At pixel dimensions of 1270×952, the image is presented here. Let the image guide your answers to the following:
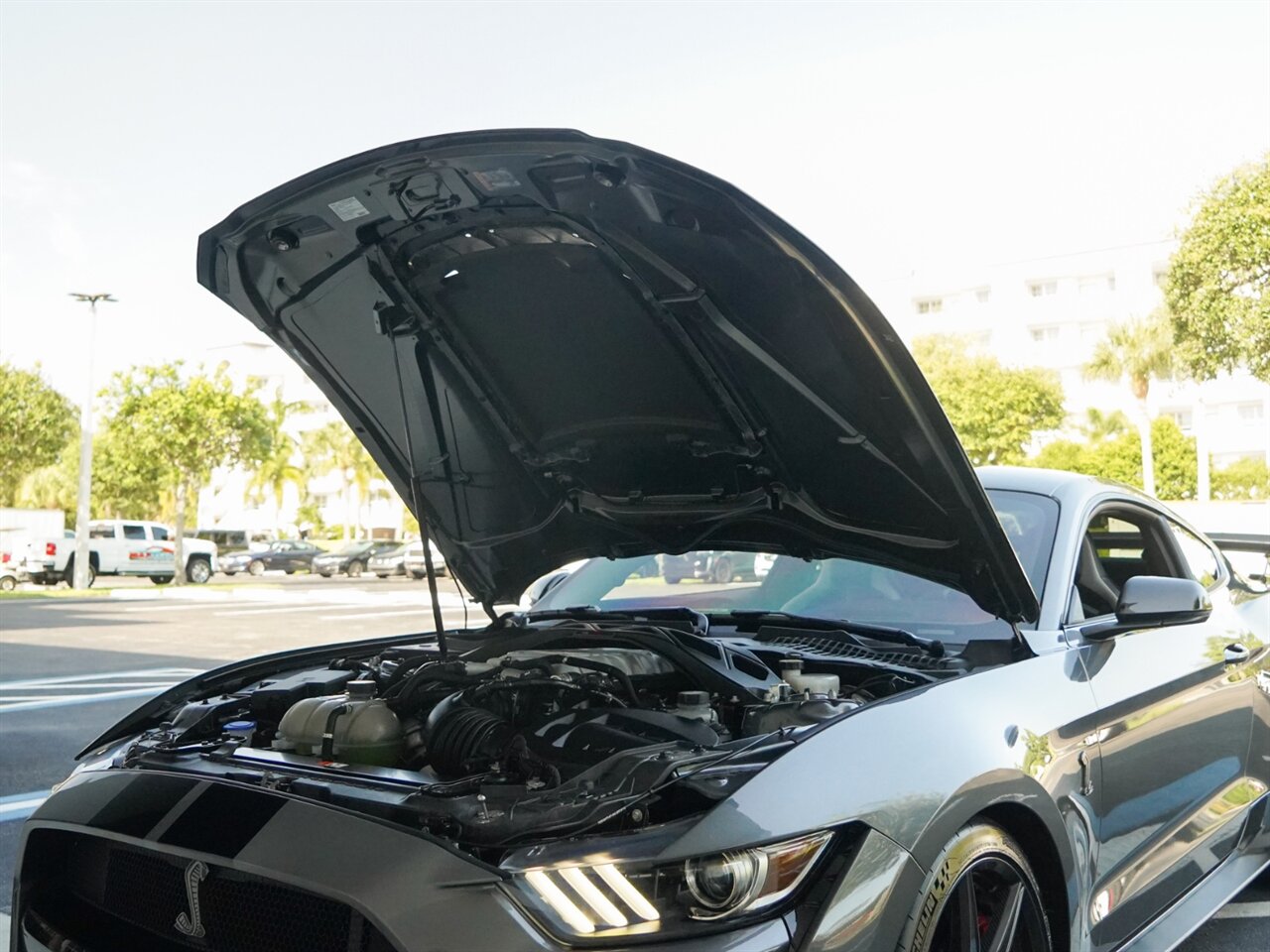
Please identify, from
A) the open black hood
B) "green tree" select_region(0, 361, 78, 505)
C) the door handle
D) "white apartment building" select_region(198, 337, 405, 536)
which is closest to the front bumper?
the open black hood

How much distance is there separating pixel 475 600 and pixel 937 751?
7.99 ft

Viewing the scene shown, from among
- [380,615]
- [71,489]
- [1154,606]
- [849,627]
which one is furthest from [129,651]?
[71,489]

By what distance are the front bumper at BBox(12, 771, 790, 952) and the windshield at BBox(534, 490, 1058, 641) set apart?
1.66 m

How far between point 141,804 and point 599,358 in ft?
5.68

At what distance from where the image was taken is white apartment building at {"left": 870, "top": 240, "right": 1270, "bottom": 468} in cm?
5641

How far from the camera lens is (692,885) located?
1.94 m

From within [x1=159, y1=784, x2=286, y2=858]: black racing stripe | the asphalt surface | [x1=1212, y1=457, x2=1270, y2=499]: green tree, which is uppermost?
[x1=1212, y1=457, x2=1270, y2=499]: green tree

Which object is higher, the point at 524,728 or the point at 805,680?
the point at 805,680

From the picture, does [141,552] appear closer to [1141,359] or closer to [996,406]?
[996,406]

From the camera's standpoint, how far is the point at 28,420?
132ft

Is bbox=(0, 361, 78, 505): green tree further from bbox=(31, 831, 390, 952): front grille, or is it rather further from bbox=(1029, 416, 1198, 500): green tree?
bbox=(31, 831, 390, 952): front grille

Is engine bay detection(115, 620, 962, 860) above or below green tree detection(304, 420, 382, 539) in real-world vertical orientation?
below

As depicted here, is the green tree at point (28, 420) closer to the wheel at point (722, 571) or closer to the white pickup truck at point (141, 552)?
the white pickup truck at point (141, 552)

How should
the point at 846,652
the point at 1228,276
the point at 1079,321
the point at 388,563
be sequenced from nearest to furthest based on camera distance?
the point at 846,652 → the point at 1228,276 → the point at 388,563 → the point at 1079,321
